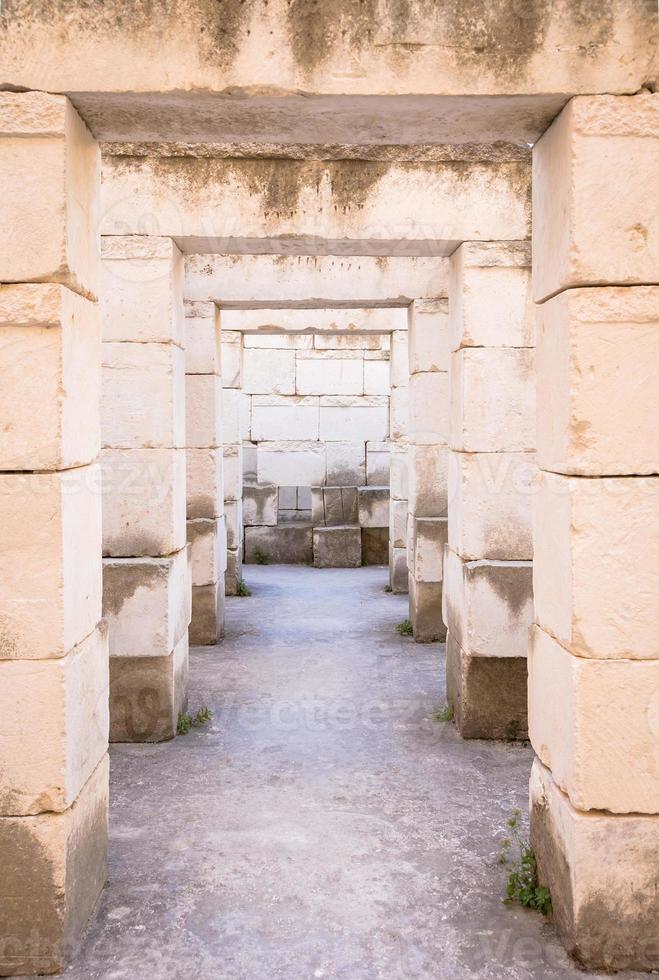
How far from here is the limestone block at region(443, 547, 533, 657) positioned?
549 centimetres

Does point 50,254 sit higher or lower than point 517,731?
higher

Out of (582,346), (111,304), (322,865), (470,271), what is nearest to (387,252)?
(470,271)

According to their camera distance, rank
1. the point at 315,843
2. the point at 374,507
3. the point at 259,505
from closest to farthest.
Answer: the point at 315,843 → the point at 374,507 → the point at 259,505

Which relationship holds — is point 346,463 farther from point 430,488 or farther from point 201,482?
point 201,482

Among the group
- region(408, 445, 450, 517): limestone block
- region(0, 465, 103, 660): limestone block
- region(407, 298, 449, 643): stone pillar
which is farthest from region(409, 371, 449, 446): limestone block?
region(0, 465, 103, 660): limestone block

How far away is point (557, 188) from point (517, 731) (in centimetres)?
353

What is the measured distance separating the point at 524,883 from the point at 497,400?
2.95 m

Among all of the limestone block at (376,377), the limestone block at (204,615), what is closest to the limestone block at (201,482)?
the limestone block at (204,615)

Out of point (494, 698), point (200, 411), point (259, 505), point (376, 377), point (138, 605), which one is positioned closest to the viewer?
point (138, 605)

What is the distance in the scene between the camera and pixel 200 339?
7.80 meters

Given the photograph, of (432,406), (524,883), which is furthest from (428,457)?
(524,883)

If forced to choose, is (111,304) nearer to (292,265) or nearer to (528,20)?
(292,265)

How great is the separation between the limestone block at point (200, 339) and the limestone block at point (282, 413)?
6.07m

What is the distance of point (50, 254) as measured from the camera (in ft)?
9.87
